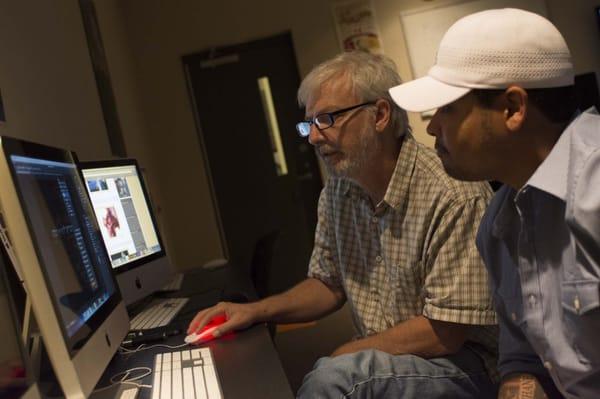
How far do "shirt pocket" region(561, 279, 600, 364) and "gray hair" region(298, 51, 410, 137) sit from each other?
2.76ft

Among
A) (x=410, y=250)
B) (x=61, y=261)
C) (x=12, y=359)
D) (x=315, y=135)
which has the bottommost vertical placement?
(x=410, y=250)

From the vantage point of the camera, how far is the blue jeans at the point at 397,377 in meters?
1.31

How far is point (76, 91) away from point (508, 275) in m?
2.19

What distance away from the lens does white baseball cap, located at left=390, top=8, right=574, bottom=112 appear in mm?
1010

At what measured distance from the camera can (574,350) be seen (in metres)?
0.97

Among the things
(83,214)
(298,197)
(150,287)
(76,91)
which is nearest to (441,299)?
(83,214)

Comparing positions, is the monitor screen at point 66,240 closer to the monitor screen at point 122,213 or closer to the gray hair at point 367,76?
the monitor screen at point 122,213

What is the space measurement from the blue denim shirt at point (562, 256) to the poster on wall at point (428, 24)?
12.7 feet

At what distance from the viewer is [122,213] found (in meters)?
1.90

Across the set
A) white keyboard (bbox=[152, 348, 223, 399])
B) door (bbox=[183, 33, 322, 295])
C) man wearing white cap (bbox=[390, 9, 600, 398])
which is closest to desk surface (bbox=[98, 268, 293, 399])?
white keyboard (bbox=[152, 348, 223, 399])

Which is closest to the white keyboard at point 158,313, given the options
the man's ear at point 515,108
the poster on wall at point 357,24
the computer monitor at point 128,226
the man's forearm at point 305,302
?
the computer monitor at point 128,226

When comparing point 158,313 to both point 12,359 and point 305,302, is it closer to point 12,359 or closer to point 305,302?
point 305,302

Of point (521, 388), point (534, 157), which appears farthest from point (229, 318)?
point (534, 157)

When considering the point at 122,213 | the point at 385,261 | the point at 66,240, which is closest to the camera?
the point at 66,240
